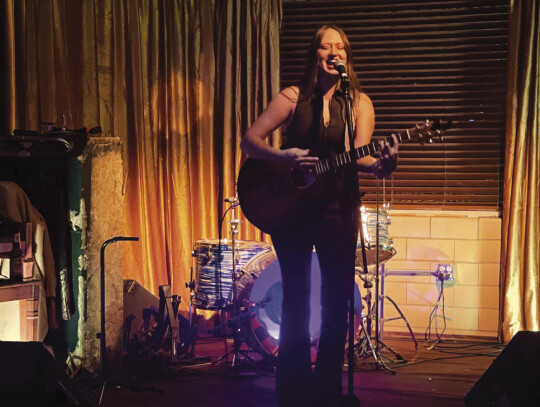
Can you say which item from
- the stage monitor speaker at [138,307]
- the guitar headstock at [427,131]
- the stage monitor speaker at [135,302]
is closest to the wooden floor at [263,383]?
the stage monitor speaker at [138,307]

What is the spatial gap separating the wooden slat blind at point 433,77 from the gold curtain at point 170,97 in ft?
1.53

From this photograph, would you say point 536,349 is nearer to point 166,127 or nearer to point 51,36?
point 166,127

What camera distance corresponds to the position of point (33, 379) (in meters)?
2.03

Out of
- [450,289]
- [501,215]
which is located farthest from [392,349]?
[501,215]

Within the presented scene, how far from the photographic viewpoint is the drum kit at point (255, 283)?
13.4ft

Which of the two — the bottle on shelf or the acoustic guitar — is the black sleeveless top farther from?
the bottle on shelf

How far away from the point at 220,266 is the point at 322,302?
162 cm

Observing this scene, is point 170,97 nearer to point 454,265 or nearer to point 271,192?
point 271,192

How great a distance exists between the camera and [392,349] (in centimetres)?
449

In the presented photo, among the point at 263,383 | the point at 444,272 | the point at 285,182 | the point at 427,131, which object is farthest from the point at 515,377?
the point at 444,272

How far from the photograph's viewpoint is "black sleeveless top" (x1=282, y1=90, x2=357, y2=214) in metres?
2.65

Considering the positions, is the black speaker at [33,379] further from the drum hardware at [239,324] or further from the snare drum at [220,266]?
the snare drum at [220,266]

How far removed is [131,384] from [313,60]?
6.79 feet

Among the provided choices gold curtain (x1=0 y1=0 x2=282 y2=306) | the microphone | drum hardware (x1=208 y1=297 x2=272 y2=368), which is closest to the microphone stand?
the microphone
